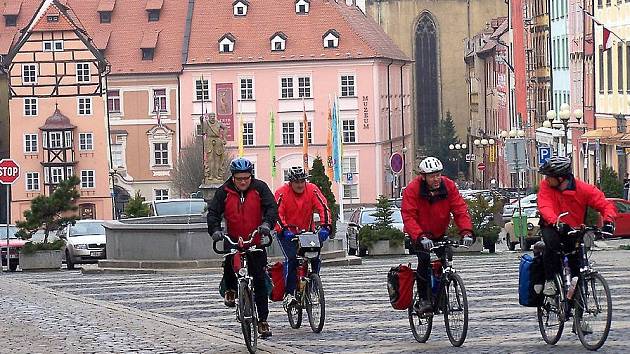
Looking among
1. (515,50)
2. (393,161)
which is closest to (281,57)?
(515,50)

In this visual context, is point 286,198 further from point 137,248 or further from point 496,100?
point 496,100

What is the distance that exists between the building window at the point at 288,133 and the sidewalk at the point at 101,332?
77017mm

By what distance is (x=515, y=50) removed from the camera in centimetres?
10031

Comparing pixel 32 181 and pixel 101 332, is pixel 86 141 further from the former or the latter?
pixel 101 332

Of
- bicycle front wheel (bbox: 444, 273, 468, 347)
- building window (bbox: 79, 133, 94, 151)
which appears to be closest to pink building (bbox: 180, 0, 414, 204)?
building window (bbox: 79, 133, 94, 151)

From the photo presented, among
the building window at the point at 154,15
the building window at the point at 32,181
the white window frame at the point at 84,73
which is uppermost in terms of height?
the building window at the point at 154,15

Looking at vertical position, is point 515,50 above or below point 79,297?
above

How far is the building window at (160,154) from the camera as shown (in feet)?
330

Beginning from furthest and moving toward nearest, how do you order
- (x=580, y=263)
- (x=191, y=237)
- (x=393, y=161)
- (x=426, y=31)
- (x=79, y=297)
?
(x=426, y=31) → (x=393, y=161) → (x=191, y=237) → (x=79, y=297) → (x=580, y=263)

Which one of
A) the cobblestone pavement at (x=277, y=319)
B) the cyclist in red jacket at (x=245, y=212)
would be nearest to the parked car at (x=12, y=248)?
the cobblestone pavement at (x=277, y=319)

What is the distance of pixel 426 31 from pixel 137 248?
93.6 m

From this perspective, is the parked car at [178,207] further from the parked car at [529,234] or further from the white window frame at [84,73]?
the white window frame at [84,73]

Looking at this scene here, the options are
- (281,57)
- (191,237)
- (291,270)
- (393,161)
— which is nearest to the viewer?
(291,270)

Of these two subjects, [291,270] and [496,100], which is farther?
[496,100]
